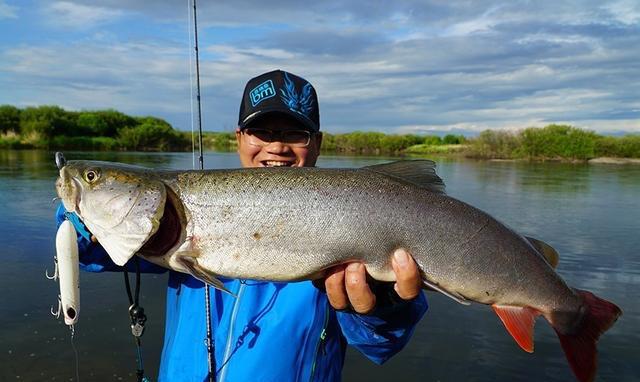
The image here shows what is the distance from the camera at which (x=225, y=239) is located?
246 centimetres

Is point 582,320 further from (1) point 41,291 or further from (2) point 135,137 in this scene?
(2) point 135,137

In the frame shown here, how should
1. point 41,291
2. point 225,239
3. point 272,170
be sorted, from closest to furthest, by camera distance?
point 225,239
point 272,170
point 41,291

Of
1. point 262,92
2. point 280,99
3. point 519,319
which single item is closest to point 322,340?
point 519,319

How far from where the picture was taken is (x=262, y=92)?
3775 millimetres

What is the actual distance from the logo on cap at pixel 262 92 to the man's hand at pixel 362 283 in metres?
1.72

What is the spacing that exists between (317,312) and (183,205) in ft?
3.80

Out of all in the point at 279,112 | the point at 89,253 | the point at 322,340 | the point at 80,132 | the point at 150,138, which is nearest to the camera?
the point at 322,340

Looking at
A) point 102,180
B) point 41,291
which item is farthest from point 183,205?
point 41,291

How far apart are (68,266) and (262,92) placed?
6.24ft

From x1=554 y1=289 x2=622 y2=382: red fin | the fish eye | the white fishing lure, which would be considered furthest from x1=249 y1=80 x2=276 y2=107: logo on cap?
x1=554 y1=289 x2=622 y2=382: red fin

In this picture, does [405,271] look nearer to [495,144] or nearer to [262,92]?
[262,92]

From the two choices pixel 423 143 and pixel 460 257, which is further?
pixel 423 143

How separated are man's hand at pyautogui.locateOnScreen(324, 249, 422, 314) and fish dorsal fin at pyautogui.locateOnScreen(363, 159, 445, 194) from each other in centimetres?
42

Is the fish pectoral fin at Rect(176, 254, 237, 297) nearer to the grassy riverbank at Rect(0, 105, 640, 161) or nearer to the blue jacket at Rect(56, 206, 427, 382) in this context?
the blue jacket at Rect(56, 206, 427, 382)
